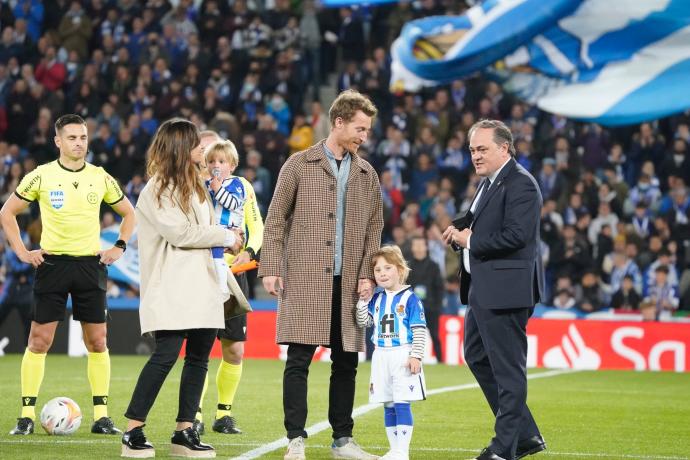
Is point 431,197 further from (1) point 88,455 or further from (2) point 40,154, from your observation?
(1) point 88,455

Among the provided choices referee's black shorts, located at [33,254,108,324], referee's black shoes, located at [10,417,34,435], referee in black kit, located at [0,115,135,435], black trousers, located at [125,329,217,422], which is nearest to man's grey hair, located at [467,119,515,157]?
black trousers, located at [125,329,217,422]

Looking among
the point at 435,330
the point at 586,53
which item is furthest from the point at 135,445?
the point at 435,330

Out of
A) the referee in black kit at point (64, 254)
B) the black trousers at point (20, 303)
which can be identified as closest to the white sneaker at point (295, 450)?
the referee in black kit at point (64, 254)

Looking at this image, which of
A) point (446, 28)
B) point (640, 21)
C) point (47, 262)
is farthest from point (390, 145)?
point (47, 262)

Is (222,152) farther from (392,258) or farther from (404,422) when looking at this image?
(404,422)

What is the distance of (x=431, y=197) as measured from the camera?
21.2 m

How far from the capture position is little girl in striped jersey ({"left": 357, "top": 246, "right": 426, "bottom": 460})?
781 cm

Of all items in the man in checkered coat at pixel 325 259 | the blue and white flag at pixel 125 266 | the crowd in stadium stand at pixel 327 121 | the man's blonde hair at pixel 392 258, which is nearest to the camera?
the man in checkered coat at pixel 325 259

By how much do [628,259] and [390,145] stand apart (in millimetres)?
4679

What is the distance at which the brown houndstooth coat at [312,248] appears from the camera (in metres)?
7.98

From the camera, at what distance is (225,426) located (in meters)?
9.59

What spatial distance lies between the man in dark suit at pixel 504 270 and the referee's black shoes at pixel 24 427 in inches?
135

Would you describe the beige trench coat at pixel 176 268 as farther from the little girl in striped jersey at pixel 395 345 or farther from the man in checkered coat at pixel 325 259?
the little girl in striped jersey at pixel 395 345

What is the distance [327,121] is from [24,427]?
1379cm
